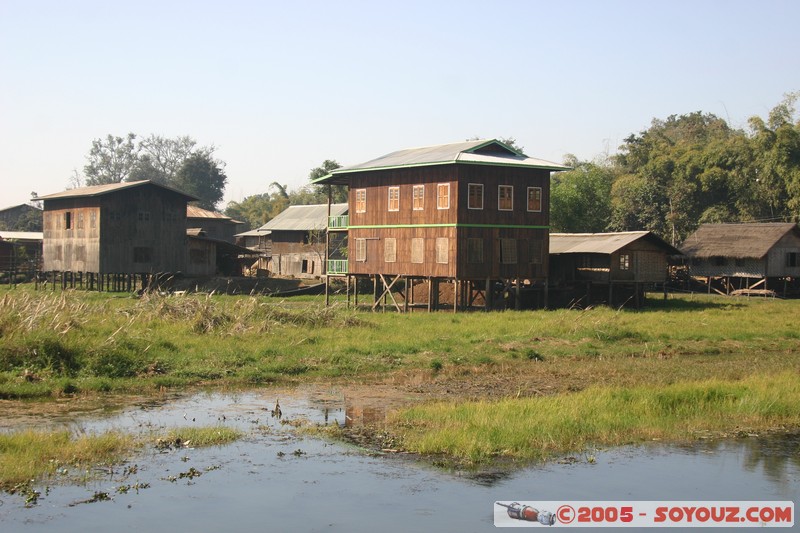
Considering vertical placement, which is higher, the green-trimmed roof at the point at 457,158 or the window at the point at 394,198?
the green-trimmed roof at the point at 457,158

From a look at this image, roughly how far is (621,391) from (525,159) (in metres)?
24.2

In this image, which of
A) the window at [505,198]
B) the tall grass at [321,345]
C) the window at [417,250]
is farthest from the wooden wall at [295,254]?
the tall grass at [321,345]

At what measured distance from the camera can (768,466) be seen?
Answer: 47.5 ft

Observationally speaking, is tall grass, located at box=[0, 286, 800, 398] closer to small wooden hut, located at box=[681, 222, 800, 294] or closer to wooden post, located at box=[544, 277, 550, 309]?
wooden post, located at box=[544, 277, 550, 309]

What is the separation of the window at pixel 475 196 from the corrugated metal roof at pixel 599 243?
6.54 metres

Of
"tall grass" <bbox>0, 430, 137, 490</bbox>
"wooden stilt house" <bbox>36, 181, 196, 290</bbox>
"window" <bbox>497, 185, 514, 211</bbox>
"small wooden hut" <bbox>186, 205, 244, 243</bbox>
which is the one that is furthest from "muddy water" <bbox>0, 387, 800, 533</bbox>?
"small wooden hut" <bbox>186, 205, 244, 243</bbox>

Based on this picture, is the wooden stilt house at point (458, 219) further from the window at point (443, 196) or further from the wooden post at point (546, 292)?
the wooden post at point (546, 292)

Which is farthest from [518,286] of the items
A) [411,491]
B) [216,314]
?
[411,491]

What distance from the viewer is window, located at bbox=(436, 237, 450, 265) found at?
40531 mm

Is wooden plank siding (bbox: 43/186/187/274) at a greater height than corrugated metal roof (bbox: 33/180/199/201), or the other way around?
corrugated metal roof (bbox: 33/180/199/201)

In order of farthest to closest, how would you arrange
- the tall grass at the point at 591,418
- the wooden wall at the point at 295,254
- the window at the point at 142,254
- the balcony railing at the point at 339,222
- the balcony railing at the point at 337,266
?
the wooden wall at the point at 295,254, the window at the point at 142,254, the balcony railing at the point at 339,222, the balcony railing at the point at 337,266, the tall grass at the point at 591,418

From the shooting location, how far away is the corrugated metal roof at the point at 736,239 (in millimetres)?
51344

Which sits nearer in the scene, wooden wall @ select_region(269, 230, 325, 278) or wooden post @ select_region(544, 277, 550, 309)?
wooden post @ select_region(544, 277, 550, 309)

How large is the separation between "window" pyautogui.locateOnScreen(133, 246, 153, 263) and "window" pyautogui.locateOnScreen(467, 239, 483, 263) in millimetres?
22853
